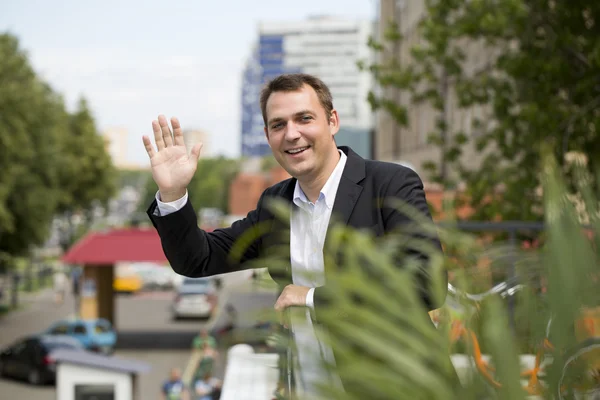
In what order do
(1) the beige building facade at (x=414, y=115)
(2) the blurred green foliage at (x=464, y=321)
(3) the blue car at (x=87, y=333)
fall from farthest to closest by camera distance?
(3) the blue car at (x=87, y=333)
(1) the beige building facade at (x=414, y=115)
(2) the blurred green foliage at (x=464, y=321)

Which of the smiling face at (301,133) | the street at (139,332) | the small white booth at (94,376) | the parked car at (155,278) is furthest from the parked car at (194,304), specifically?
the smiling face at (301,133)

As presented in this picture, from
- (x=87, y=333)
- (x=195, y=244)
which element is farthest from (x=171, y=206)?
(x=87, y=333)

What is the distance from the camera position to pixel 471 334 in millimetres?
1131

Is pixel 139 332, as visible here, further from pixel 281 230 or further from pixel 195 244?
pixel 281 230

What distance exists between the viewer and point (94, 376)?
1324cm

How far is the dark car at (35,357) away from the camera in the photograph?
90.2 ft

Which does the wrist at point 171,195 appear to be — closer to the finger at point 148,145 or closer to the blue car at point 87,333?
the finger at point 148,145

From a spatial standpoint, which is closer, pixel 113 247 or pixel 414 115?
pixel 113 247

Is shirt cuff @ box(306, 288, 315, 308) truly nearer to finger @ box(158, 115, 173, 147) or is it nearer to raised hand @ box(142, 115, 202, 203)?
raised hand @ box(142, 115, 202, 203)

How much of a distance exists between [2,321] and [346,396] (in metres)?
42.3

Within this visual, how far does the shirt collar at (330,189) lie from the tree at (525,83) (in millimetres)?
8801

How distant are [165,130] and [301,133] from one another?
0.35 m

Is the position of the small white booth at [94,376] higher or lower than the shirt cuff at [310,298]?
lower

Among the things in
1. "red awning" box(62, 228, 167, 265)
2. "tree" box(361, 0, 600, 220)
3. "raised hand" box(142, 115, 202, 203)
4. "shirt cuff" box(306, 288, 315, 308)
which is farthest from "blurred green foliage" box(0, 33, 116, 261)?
"shirt cuff" box(306, 288, 315, 308)
